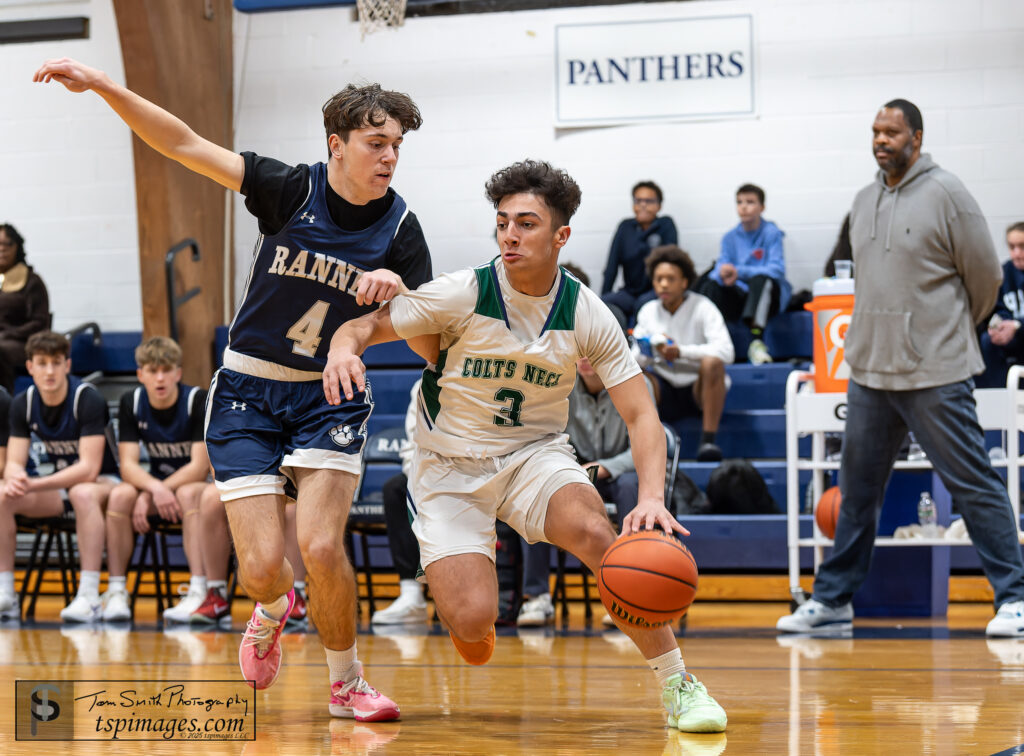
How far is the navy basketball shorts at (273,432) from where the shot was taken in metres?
3.35

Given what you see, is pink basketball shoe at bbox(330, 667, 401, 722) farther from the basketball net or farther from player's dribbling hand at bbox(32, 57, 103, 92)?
the basketball net

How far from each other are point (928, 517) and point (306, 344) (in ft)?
11.6

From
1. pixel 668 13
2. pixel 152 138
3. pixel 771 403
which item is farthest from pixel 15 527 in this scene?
pixel 668 13

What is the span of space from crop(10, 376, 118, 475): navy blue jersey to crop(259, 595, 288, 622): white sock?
3.48 m

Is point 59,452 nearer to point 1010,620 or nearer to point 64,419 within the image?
point 64,419

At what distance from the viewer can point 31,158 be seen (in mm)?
10008

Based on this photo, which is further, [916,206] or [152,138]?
[916,206]

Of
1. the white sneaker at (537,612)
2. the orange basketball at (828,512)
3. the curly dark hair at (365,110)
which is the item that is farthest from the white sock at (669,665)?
the orange basketball at (828,512)

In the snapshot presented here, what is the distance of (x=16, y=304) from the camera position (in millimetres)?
8742

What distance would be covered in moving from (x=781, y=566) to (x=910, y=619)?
2.88 ft

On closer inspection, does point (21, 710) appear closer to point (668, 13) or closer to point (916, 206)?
point (916, 206)

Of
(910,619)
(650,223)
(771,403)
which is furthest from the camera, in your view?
(650,223)

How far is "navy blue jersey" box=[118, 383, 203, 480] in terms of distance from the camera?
21.3 ft

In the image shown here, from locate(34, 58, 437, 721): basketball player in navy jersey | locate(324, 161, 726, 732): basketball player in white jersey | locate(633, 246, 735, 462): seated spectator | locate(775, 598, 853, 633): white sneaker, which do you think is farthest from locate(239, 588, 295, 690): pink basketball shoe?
locate(633, 246, 735, 462): seated spectator
